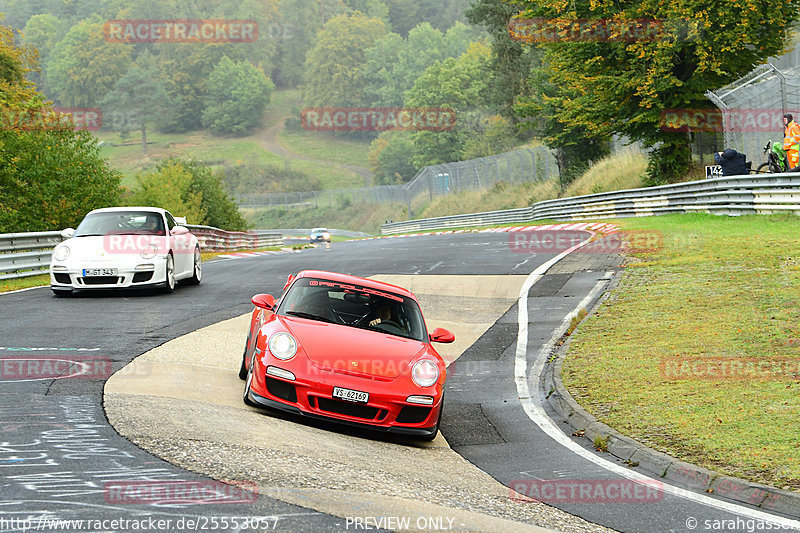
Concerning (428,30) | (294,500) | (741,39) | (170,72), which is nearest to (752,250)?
(294,500)

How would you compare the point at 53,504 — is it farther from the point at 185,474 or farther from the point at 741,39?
the point at 741,39

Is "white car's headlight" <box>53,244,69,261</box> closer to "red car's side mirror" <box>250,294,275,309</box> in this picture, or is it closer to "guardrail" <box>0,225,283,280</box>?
"guardrail" <box>0,225,283,280</box>

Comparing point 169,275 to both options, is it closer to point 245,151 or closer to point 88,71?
point 245,151

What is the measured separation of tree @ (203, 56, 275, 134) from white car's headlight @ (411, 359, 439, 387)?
174683 millimetres

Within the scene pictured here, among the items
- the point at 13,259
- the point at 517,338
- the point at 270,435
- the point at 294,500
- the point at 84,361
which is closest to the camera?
the point at 294,500

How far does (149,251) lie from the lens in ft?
54.6

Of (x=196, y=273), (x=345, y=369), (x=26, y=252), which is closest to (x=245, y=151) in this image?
(x=26, y=252)

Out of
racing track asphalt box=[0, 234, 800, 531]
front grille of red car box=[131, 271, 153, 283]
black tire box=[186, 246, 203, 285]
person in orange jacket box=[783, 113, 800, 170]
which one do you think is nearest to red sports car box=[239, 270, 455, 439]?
racing track asphalt box=[0, 234, 800, 531]

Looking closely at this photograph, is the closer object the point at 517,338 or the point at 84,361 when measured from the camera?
the point at 84,361

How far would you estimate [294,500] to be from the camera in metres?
5.42

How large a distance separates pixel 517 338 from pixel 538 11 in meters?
27.6

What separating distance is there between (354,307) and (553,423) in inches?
91.2

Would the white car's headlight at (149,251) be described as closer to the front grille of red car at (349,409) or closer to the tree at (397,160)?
the front grille of red car at (349,409)

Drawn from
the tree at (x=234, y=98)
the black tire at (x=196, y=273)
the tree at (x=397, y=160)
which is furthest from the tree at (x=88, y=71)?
the black tire at (x=196, y=273)
